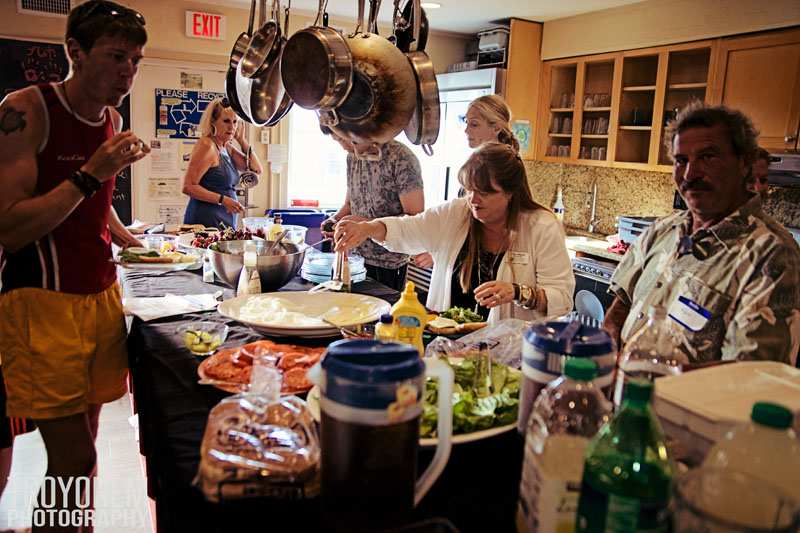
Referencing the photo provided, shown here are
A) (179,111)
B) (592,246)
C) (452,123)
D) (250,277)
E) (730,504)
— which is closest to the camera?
(730,504)

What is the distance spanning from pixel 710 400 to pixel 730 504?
0.26 metres

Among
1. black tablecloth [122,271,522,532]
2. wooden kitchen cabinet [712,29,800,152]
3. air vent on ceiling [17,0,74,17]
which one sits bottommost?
black tablecloth [122,271,522,532]

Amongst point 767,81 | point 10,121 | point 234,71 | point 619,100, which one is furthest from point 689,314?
point 619,100

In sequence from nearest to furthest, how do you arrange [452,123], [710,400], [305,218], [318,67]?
[710,400]
[318,67]
[305,218]
[452,123]

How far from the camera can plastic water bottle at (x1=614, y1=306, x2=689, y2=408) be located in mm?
1080

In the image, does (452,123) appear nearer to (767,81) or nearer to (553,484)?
(767,81)

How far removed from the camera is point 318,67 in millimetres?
1732

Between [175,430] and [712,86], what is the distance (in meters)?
3.84

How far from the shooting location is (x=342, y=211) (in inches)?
137

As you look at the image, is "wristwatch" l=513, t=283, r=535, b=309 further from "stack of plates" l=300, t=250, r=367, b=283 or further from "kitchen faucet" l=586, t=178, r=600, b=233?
"kitchen faucet" l=586, t=178, r=600, b=233

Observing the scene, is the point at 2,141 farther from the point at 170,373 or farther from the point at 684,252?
the point at 684,252

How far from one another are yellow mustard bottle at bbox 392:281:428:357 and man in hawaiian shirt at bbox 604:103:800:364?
0.65 metres

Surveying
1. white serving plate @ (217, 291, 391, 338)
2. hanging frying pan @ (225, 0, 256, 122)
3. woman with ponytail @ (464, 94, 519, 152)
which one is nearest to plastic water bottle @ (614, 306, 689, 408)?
white serving plate @ (217, 291, 391, 338)

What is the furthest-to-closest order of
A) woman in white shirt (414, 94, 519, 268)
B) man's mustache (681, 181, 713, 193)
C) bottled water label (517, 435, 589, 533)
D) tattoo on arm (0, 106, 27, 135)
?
→ woman in white shirt (414, 94, 519, 268), man's mustache (681, 181, 713, 193), tattoo on arm (0, 106, 27, 135), bottled water label (517, 435, 589, 533)
